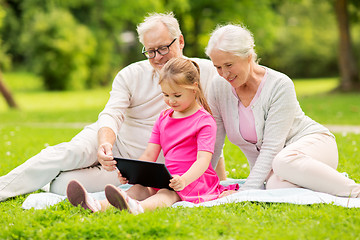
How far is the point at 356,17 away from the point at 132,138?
18.1 metres

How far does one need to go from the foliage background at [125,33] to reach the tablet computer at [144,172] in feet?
46.9

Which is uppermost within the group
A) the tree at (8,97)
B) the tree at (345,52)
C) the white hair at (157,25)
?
the white hair at (157,25)

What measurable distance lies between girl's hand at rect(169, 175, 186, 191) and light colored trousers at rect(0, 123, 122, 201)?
123cm

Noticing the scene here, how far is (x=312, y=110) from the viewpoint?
13867mm

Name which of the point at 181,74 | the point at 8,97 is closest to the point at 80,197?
the point at 181,74

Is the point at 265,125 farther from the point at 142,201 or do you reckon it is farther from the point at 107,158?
the point at 107,158

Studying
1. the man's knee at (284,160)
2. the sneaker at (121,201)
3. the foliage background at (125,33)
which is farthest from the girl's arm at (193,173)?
the foliage background at (125,33)

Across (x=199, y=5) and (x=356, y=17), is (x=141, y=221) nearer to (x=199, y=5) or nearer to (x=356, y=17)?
(x=356, y=17)

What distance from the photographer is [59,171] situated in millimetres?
4500

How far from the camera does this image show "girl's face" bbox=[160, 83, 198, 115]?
150 inches

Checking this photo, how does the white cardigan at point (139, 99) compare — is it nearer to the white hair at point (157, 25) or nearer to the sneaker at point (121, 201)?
the white hair at point (157, 25)

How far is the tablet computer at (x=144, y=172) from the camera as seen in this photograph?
353 centimetres

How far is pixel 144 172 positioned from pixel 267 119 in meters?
1.18

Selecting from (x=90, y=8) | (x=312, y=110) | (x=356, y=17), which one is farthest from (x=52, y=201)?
(x=90, y=8)
